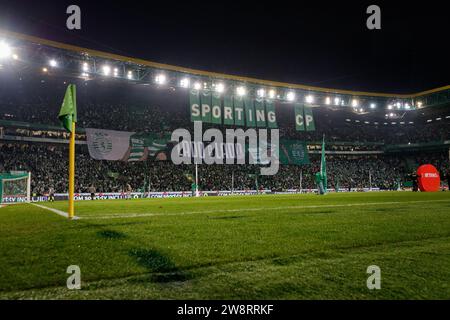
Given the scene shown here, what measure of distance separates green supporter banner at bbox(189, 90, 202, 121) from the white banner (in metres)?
8.79

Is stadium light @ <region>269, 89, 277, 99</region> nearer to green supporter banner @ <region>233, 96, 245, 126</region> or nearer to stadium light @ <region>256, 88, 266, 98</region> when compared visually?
stadium light @ <region>256, 88, 266, 98</region>

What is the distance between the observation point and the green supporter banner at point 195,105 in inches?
1155

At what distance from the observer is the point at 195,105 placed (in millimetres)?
29594

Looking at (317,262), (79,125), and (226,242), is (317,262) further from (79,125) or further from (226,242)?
(79,125)

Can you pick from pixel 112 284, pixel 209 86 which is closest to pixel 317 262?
pixel 112 284

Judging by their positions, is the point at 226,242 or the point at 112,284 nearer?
the point at 112,284

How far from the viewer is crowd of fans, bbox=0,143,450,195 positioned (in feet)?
107

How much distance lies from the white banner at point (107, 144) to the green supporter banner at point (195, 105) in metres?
8.79

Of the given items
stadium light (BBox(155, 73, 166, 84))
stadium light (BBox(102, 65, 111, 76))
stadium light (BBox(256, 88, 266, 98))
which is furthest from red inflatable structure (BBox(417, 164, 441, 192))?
stadium light (BBox(102, 65, 111, 76))

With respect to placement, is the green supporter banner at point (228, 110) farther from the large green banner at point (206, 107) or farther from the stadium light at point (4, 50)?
the stadium light at point (4, 50)

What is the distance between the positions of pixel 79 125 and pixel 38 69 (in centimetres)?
842

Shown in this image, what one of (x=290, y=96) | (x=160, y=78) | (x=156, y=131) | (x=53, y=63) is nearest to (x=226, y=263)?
(x=53, y=63)
